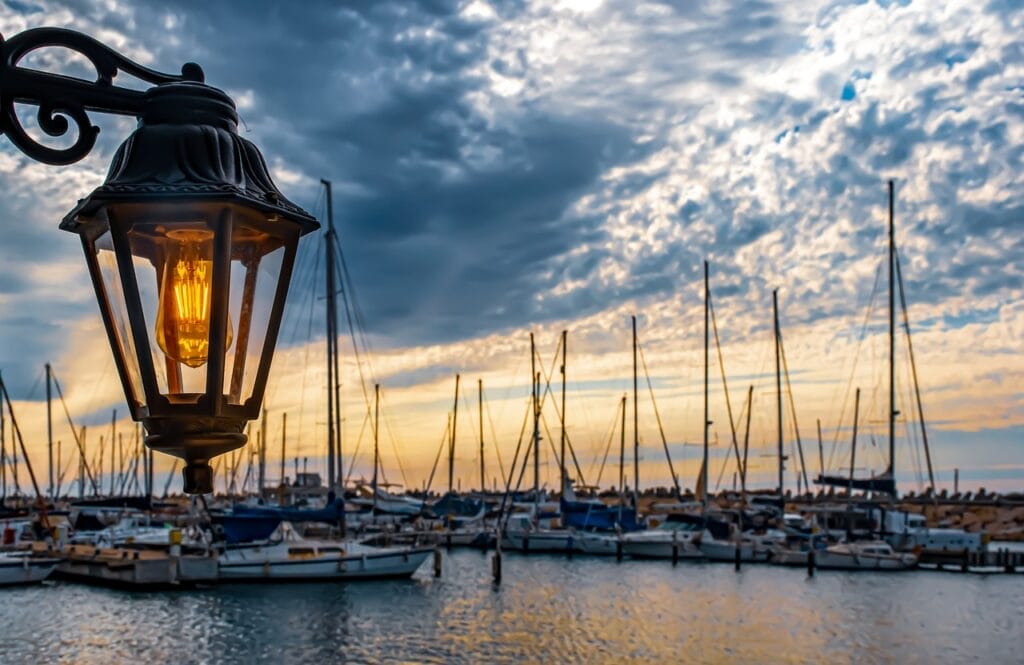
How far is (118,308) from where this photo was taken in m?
2.51

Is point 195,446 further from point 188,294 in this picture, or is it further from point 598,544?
point 598,544

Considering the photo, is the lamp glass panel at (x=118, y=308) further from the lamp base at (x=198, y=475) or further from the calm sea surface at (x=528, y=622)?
the calm sea surface at (x=528, y=622)

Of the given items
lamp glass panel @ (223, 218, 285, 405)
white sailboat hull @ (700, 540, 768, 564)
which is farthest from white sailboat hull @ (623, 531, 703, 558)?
lamp glass panel @ (223, 218, 285, 405)

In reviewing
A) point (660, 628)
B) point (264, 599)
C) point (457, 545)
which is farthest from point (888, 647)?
point (457, 545)

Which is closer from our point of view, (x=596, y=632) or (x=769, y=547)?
(x=596, y=632)

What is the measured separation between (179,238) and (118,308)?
0.76 feet

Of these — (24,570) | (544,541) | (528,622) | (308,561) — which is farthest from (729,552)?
(24,570)

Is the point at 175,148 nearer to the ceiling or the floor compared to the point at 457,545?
nearer to the ceiling

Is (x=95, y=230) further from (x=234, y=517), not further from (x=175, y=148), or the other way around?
(x=234, y=517)

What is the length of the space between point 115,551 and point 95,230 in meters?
47.3

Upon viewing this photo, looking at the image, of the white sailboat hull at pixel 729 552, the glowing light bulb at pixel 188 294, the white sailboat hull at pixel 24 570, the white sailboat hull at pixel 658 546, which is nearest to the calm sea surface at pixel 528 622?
the white sailboat hull at pixel 24 570

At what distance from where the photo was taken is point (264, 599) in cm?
3772

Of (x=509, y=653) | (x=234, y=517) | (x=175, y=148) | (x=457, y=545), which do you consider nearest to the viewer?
(x=175, y=148)

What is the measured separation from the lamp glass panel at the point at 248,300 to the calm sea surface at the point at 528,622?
2521 cm
